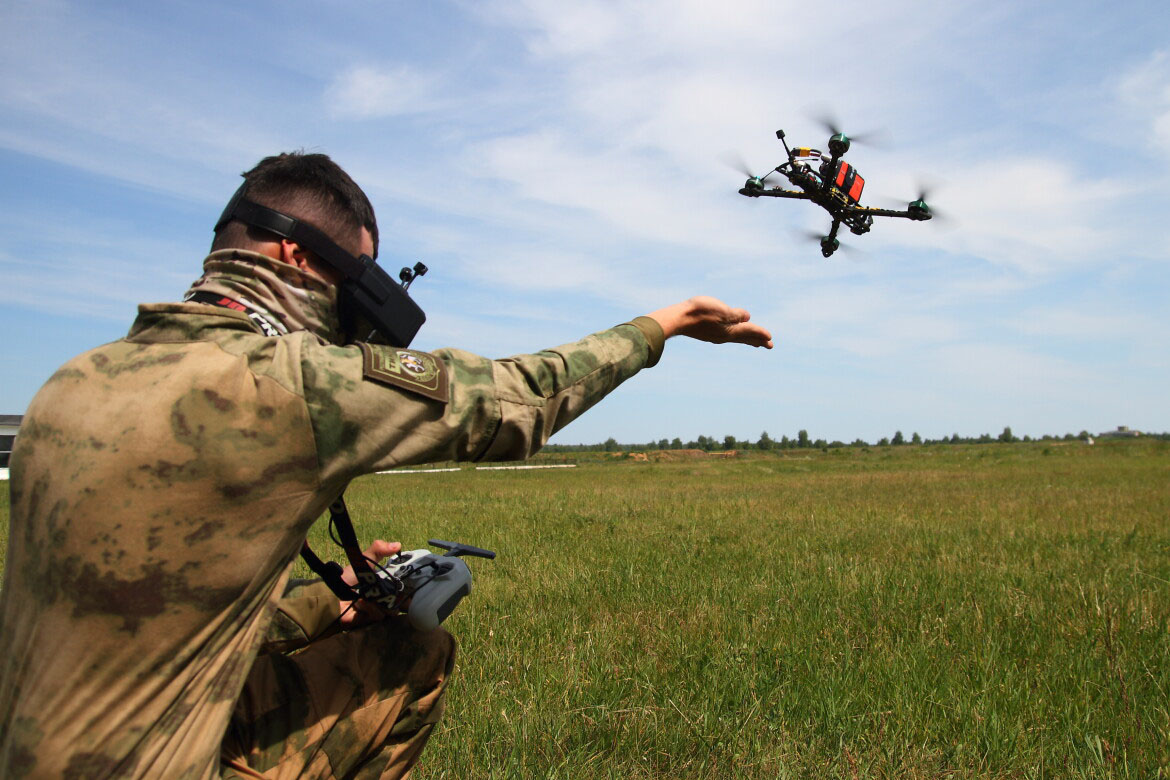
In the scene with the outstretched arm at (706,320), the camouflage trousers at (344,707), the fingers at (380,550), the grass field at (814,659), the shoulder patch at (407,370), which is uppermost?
the outstretched arm at (706,320)

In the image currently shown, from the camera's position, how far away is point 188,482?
1.58 meters

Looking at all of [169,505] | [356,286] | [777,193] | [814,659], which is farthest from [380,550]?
[777,193]

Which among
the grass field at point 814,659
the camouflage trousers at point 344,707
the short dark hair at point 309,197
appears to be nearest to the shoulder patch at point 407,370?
the short dark hair at point 309,197

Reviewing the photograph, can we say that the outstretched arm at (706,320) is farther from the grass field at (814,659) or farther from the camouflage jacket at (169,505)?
the grass field at (814,659)

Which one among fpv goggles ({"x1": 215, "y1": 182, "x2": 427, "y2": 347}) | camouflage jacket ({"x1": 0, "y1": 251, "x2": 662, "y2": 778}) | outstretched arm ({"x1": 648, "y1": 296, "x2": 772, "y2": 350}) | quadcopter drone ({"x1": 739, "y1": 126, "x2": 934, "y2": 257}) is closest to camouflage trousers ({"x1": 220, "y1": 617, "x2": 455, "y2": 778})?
camouflage jacket ({"x1": 0, "y1": 251, "x2": 662, "y2": 778})

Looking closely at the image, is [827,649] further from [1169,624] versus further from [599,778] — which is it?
[1169,624]

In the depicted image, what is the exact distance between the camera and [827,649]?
4.12 metres

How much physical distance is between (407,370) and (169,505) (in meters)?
0.54

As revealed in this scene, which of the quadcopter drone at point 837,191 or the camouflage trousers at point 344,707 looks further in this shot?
the quadcopter drone at point 837,191

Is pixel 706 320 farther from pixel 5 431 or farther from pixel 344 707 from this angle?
pixel 5 431

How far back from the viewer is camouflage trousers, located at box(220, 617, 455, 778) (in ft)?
7.12

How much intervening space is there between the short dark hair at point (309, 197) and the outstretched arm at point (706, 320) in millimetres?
846

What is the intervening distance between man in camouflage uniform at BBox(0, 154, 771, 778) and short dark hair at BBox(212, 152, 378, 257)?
12 centimetres

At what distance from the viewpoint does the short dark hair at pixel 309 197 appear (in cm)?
199
